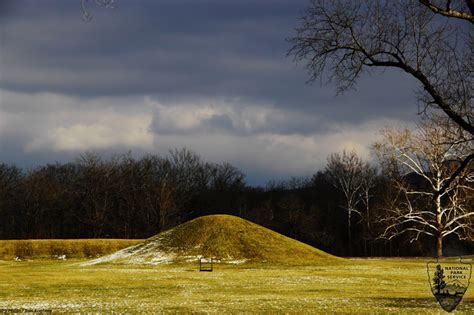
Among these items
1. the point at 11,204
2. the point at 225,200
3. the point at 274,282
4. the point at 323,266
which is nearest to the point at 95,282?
the point at 274,282

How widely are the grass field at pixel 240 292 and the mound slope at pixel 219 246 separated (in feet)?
28.2

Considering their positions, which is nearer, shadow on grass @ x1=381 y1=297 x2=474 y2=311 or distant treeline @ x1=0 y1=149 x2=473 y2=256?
shadow on grass @ x1=381 y1=297 x2=474 y2=311

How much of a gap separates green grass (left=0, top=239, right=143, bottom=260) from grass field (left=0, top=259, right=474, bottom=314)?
34002 mm

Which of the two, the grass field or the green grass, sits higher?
the green grass

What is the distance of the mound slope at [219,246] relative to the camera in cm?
5888

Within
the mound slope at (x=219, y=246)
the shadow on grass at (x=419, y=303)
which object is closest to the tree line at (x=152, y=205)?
the mound slope at (x=219, y=246)

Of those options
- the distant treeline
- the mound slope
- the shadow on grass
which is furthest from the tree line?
the shadow on grass

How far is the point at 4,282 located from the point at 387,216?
40.6 meters

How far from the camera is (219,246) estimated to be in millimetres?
60938

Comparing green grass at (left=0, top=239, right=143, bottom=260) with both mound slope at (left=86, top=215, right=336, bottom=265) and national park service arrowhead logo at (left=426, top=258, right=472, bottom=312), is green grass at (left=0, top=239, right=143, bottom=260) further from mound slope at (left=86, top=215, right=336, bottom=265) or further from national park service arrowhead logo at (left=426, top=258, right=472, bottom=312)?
national park service arrowhead logo at (left=426, top=258, right=472, bottom=312)

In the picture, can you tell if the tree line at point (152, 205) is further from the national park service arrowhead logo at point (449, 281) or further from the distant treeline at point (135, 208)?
the national park service arrowhead logo at point (449, 281)

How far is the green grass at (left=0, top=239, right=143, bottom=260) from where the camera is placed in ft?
256

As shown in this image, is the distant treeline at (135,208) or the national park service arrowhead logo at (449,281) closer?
the national park service arrowhead logo at (449,281)

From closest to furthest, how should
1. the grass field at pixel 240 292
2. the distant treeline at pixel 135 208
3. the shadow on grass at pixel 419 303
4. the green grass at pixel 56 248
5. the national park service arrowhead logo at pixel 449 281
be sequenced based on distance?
the national park service arrowhead logo at pixel 449 281 < the grass field at pixel 240 292 < the shadow on grass at pixel 419 303 < the green grass at pixel 56 248 < the distant treeline at pixel 135 208
